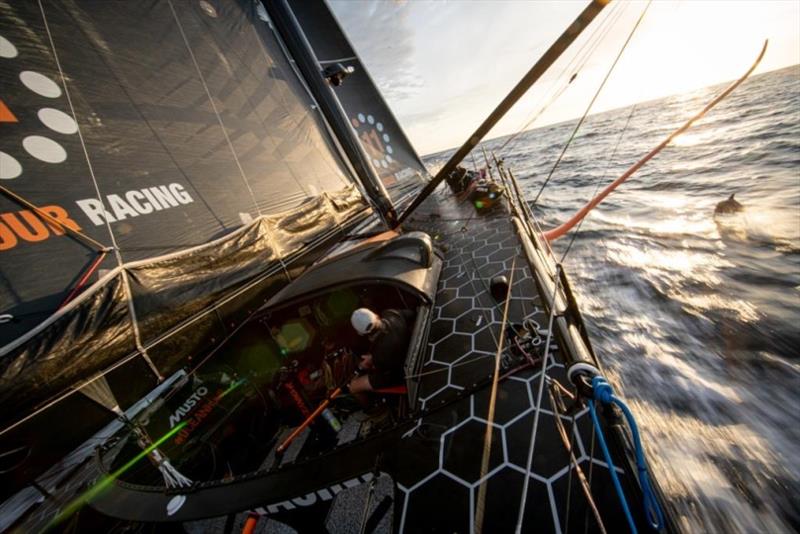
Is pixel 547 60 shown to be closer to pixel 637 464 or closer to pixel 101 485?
pixel 637 464

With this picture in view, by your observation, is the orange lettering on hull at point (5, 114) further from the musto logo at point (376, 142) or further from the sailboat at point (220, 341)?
the musto logo at point (376, 142)

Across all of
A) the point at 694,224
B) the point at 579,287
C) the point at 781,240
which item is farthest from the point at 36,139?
the point at 694,224

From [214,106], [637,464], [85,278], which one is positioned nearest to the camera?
[637,464]

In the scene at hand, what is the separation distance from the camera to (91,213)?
4168 mm

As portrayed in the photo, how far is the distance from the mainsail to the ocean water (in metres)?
5.02

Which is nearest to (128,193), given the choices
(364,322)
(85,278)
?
(85,278)

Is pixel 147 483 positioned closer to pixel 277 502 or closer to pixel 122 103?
pixel 277 502

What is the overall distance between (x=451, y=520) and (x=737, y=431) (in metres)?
4.54

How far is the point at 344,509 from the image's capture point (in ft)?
12.4

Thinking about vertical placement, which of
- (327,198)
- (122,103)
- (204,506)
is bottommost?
(204,506)

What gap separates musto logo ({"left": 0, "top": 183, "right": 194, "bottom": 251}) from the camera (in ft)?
11.2

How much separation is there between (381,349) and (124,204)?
4.54 m

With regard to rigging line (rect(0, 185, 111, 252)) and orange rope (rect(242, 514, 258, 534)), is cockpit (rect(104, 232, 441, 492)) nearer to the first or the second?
orange rope (rect(242, 514, 258, 534))

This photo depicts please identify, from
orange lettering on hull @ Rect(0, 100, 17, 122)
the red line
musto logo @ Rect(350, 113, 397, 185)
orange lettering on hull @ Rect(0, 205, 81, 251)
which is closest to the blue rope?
the red line
